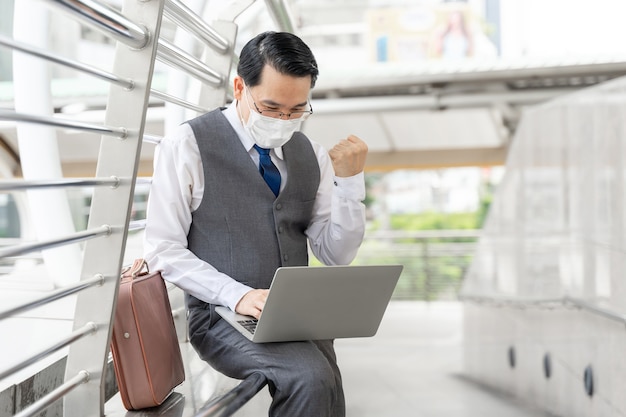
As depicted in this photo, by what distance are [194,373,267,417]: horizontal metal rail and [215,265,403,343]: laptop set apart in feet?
0.32

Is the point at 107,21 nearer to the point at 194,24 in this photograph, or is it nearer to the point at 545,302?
the point at 194,24

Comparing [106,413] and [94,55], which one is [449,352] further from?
[106,413]

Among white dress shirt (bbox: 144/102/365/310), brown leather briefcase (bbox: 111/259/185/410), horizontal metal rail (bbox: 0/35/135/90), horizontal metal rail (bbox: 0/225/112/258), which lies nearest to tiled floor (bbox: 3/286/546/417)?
white dress shirt (bbox: 144/102/365/310)

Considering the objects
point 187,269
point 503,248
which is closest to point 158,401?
point 187,269

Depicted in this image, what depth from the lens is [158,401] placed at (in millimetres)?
1692

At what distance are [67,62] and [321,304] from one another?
747mm

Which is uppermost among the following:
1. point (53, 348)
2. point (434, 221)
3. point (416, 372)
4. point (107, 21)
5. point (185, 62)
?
point (434, 221)

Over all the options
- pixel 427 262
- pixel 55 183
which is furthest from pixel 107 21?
pixel 427 262

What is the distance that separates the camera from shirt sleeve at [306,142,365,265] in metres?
2.03

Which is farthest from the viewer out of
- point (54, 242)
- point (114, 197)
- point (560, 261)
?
point (560, 261)

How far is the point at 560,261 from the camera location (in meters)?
5.26

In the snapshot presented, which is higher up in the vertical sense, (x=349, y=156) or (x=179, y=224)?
(x=349, y=156)

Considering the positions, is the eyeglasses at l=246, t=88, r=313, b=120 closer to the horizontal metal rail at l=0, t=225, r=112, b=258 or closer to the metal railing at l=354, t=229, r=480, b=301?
the horizontal metal rail at l=0, t=225, r=112, b=258

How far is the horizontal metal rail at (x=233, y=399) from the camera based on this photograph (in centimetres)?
159
